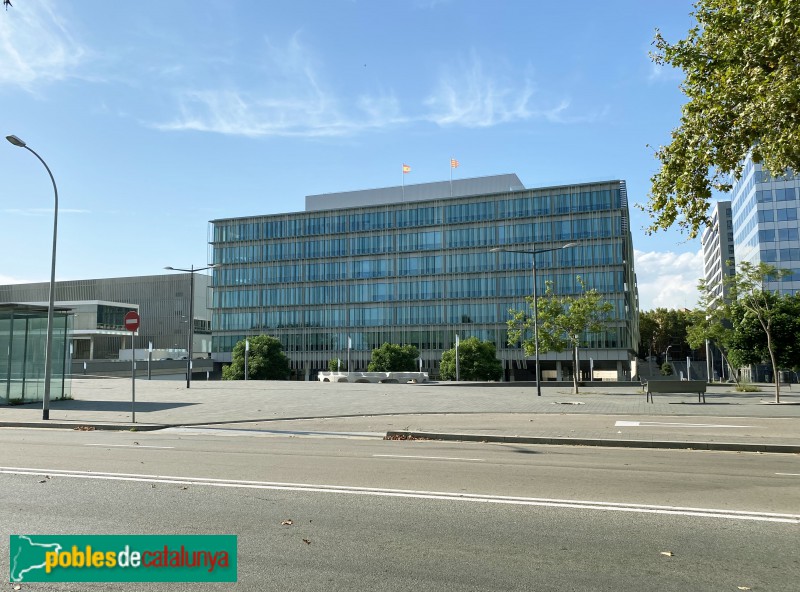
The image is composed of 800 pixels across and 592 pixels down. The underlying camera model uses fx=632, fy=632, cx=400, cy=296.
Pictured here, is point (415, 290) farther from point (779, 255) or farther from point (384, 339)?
point (779, 255)

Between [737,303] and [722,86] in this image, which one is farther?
[737,303]

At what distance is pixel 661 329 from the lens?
5167 inches

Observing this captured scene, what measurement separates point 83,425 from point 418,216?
3041 inches

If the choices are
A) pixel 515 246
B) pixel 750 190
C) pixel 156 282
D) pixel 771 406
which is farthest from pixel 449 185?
pixel 771 406

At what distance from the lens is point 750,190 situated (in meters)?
84.4

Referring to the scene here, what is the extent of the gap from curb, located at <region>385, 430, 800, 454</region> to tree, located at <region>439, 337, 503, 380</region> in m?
48.1

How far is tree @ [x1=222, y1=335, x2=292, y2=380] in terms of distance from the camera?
224 ft

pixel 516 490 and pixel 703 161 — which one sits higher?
pixel 703 161

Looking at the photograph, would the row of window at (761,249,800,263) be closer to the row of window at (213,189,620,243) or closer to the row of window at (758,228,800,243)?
the row of window at (758,228,800,243)

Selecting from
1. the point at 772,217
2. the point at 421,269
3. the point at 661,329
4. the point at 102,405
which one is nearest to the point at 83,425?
the point at 102,405

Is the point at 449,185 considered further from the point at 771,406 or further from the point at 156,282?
the point at 771,406

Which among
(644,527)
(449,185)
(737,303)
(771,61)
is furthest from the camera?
(449,185)

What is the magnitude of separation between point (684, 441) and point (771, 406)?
13572mm

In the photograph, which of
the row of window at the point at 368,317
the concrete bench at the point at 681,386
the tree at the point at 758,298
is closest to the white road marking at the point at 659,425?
the concrete bench at the point at 681,386
